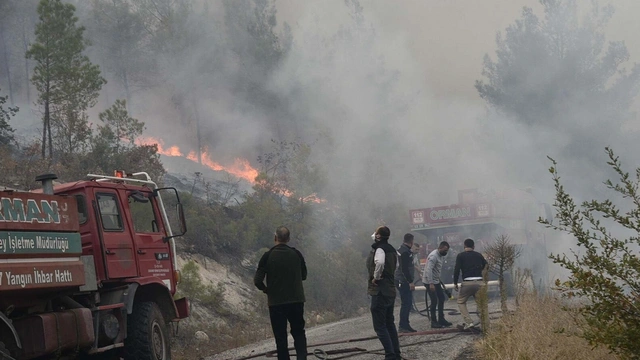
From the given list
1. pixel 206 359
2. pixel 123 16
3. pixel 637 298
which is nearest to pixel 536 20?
pixel 123 16

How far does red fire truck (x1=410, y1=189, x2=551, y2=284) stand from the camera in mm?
22359

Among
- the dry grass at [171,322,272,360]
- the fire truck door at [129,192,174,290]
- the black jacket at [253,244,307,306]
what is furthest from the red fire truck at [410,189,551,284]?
the black jacket at [253,244,307,306]

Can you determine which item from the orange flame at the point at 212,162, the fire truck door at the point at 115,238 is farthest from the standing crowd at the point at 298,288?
the orange flame at the point at 212,162

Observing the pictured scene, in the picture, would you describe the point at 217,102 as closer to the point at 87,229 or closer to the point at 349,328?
the point at 349,328

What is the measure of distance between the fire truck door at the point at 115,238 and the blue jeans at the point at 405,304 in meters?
5.76

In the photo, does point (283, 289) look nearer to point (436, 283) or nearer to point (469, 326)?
point (469, 326)

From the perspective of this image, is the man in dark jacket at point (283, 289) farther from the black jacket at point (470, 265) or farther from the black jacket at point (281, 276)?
the black jacket at point (470, 265)

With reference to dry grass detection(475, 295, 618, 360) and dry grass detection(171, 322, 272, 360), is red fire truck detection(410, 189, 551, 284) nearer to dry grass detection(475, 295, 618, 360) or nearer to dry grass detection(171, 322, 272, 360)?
dry grass detection(171, 322, 272, 360)

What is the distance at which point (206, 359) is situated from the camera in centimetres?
1183

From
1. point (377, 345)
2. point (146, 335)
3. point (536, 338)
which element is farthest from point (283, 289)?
point (377, 345)

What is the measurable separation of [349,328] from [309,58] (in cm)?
2916

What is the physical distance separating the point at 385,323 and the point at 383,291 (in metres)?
0.40

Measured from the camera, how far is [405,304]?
13.3 meters

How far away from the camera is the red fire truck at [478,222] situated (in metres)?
22.4
